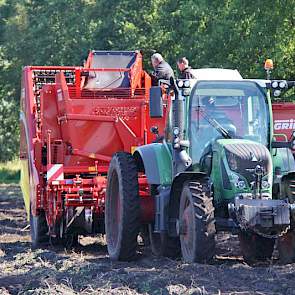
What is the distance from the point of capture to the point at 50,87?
621 inches

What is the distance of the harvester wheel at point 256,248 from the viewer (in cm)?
1145

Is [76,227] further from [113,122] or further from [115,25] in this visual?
[115,25]

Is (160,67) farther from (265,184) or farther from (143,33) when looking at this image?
(143,33)

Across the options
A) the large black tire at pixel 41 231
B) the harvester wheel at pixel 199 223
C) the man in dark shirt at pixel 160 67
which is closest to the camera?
the harvester wheel at pixel 199 223

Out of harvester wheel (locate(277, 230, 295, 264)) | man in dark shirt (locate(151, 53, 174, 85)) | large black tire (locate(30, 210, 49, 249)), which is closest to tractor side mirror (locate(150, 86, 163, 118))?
harvester wheel (locate(277, 230, 295, 264))

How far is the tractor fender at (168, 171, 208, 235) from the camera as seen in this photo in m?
10.7

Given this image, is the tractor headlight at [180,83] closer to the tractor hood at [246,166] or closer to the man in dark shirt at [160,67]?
the tractor hood at [246,166]

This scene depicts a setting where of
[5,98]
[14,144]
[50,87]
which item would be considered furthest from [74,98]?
[14,144]

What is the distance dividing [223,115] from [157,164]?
1.15 metres

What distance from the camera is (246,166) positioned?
10797 millimetres

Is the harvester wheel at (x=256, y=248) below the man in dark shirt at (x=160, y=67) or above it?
below

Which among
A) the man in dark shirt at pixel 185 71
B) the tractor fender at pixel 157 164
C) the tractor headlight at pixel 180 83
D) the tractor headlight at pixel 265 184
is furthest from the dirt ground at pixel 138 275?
the man in dark shirt at pixel 185 71

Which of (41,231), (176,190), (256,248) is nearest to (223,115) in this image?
(176,190)

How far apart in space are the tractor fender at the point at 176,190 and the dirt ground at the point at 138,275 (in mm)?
557
